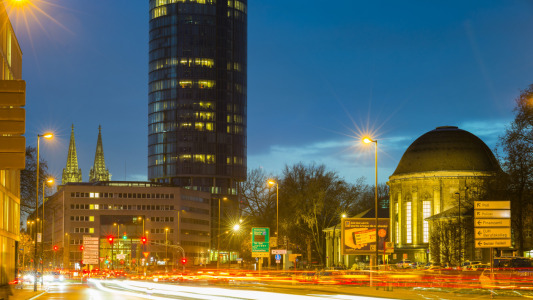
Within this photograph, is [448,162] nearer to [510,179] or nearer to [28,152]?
[510,179]

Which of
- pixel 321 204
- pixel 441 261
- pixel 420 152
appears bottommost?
pixel 441 261

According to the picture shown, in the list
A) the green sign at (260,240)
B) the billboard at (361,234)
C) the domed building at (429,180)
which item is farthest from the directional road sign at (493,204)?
the domed building at (429,180)

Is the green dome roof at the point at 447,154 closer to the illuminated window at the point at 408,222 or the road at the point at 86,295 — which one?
the illuminated window at the point at 408,222

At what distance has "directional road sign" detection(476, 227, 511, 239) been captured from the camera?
32056 mm

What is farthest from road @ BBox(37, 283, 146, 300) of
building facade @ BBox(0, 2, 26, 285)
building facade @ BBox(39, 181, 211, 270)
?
building facade @ BBox(39, 181, 211, 270)

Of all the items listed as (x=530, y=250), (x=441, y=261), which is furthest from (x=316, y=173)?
(x=530, y=250)

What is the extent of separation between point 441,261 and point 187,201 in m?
97.6

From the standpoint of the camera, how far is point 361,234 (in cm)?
5509

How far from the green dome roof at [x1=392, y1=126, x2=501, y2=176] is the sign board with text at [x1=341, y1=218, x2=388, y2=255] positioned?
213ft

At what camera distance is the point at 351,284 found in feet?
185

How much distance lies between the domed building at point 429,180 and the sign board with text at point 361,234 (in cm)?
5839

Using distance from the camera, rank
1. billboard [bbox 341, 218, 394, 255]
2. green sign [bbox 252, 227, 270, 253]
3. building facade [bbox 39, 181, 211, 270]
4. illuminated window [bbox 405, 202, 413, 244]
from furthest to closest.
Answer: building facade [bbox 39, 181, 211, 270] → illuminated window [bbox 405, 202, 413, 244] → billboard [bbox 341, 218, 394, 255] → green sign [bbox 252, 227, 270, 253]

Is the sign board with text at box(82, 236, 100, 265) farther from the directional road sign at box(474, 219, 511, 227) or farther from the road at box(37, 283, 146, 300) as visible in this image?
the directional road sign at box(474, 219, 511, 227)

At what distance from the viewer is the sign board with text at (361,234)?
5459 cm
